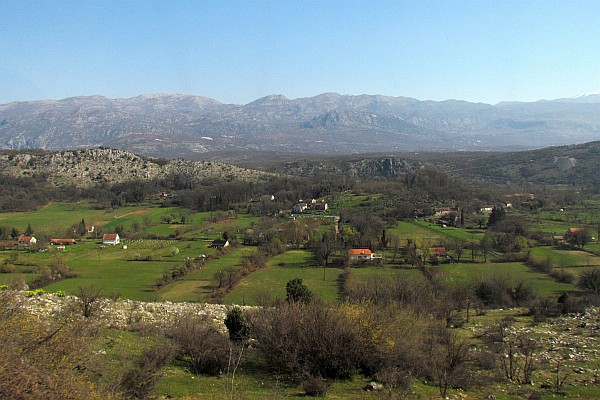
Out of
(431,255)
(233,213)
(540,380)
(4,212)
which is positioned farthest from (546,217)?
(4,212)

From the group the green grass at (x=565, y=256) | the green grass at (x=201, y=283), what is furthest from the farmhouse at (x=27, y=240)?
the green grass at (x=565, y=256)

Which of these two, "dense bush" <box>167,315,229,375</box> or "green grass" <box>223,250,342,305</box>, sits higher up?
"dense bush" <box>167,315,229,375</box>

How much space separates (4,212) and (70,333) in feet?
269

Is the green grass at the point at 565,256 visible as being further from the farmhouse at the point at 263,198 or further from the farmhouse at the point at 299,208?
the farmhouse at the point at 263,198

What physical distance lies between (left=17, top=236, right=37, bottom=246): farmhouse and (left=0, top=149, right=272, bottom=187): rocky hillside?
50.6m

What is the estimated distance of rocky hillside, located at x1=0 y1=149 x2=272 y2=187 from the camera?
343 feet

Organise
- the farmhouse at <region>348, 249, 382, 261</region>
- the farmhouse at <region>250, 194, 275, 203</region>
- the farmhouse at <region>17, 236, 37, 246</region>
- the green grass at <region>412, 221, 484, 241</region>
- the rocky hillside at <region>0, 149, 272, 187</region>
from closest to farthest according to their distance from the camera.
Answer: the farmhouse at <region>348, 249, 382, 261</region> < the farmhouse at <region>17, 236, 37, 246</region> < the green grass at <region>412, 221, 484, 241</region> < the farmhouse at <region>250, 194, 275, 203</region> < the rocky hillside at <region>0, 149, 272, 187</region>

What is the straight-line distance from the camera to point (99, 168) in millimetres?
114688

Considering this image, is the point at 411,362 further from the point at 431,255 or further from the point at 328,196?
the point at 328,196

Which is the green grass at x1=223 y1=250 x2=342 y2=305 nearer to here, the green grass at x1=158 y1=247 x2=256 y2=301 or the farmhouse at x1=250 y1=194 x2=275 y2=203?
the green grass at x1=158 y1=247 x2=256 y2=301

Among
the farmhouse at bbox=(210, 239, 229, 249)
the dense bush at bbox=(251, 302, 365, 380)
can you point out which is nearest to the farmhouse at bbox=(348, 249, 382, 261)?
the farmhouse at bbox=(210, 239, 229, 249)

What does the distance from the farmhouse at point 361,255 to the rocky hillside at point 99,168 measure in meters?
70.0

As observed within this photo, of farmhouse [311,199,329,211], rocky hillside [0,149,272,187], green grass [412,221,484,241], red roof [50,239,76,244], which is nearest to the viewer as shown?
green grass [412,221,484,241]

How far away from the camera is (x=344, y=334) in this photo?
12906mm
